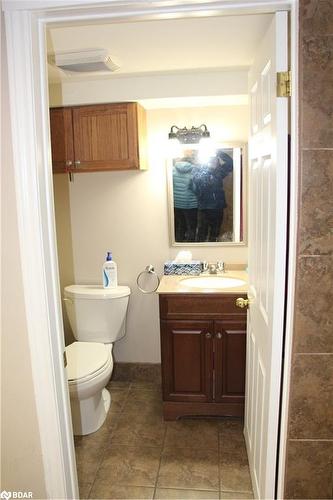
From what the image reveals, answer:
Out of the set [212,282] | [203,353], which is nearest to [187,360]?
[203,353]

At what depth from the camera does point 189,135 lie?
2469 millimetres

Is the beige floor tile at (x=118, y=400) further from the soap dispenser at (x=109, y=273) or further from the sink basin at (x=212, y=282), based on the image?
the sink basin at (x=212, y=282)

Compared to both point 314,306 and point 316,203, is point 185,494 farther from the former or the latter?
point 316,203

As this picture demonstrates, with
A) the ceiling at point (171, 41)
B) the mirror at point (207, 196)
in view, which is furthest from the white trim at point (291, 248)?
the mirror at point (207, 196)

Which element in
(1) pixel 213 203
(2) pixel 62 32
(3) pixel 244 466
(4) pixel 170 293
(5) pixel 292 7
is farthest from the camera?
(1) pixel 213 203

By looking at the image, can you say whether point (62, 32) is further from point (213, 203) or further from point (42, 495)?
point (42, 495)

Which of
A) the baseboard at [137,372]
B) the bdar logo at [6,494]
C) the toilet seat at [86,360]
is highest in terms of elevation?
the toilet seat at [86,360]

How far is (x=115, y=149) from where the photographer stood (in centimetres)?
235

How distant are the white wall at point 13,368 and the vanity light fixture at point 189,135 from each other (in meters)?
1.50

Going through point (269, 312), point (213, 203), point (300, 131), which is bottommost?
point (269, 312)

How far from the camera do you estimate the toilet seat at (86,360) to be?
214 centimetres

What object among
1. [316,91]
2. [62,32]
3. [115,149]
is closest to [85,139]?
[115,149]

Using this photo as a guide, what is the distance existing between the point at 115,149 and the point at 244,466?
Answer: 2026 mm

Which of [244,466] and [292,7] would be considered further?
[244,466]
